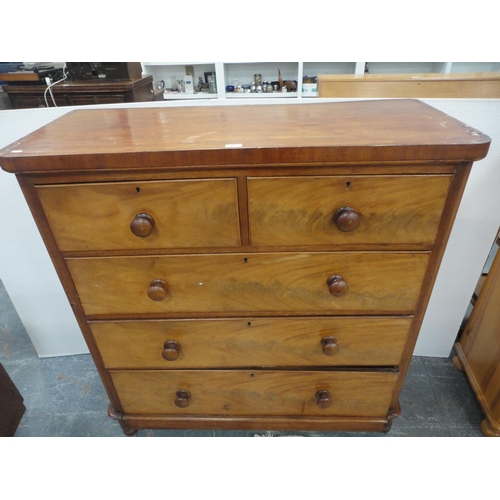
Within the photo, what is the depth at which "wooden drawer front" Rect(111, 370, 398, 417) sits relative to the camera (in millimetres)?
1128

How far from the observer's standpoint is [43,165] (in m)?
0.77

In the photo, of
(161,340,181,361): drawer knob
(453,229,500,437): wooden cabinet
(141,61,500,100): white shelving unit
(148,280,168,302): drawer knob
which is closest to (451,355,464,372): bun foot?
(453,229,500,437): wooden cabinet

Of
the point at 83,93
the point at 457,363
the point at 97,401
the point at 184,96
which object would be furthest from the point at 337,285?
the point at 184,96

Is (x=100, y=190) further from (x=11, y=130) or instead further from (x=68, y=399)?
(x=68, y=399)

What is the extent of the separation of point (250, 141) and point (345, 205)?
260 millimetres

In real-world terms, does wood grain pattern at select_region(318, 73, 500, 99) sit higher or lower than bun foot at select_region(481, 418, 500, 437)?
higher

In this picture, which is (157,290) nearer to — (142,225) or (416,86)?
(142,225)

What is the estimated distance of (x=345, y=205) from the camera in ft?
2.68

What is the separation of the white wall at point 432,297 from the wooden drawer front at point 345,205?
0.49 m

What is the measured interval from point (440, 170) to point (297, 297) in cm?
46

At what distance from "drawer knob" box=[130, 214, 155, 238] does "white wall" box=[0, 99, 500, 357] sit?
548 mm

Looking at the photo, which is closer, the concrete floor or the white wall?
the white wall

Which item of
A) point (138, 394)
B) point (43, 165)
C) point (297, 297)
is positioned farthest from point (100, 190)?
point (138, 394)

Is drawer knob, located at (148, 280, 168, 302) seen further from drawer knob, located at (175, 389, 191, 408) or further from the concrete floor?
the concrete floor
